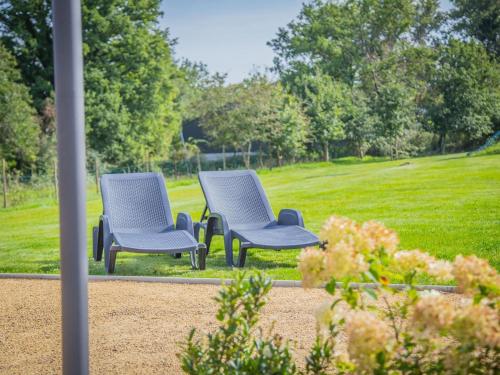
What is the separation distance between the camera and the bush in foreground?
64.1 inches

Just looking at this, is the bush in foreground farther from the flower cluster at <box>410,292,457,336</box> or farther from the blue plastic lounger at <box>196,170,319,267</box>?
the blue plastic lounger at <box>196,170,319,267</box>

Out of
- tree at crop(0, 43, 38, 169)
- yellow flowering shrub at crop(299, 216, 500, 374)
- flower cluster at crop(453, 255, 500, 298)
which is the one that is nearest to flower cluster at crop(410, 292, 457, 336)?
yellow flowering shrub at crop(299, 216, 500, 374)

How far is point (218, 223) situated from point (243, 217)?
0.43 metres

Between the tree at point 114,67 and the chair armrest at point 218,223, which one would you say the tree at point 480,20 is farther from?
the tree at point 114,67

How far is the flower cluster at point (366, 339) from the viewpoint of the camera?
1.63 meters

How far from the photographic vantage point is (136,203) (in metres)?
6.52

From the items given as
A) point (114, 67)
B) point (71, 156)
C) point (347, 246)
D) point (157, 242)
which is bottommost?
point (157, 242)

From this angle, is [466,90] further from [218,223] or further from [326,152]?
[326,152]

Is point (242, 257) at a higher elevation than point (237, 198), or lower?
lower

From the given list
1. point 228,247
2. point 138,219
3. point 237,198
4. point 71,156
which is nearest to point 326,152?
point 237,198

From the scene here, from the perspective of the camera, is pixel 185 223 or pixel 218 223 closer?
pixel 218 223

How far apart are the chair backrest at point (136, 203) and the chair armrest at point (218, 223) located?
1.49 ft

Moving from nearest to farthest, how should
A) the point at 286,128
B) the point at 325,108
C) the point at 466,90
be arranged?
1. the point at 466,90
2. the point at 325,108
3. the point at 286,128

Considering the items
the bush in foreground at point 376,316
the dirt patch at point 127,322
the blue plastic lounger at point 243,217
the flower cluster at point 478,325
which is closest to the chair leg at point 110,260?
the dirt patch at point 127,322
